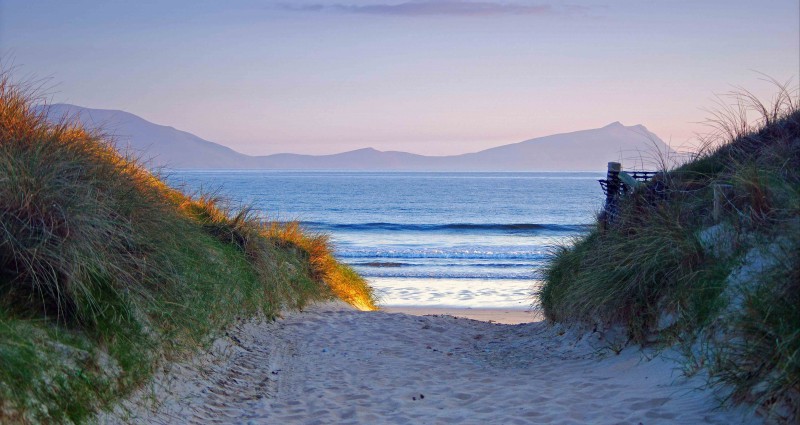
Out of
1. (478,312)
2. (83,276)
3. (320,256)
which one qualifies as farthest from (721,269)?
(478,312)

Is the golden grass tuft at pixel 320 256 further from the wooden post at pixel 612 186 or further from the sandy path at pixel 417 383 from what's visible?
the wooden post at pixel 612 186

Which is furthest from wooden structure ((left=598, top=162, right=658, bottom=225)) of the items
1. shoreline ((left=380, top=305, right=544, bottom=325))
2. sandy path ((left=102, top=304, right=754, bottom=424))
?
shoreline ((left=380, top=305, right=544, bottom=325))

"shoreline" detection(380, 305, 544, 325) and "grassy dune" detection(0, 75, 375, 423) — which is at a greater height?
"grassy dune" detection(0, 75, 375, 423)

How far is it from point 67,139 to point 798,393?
664 centimetres

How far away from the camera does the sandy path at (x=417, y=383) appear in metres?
5.75

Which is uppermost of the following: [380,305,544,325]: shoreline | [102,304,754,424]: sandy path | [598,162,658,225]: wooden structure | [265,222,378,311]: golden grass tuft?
[598,162,658,225]: wooden structure

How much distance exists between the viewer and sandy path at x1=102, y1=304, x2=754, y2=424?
575cm

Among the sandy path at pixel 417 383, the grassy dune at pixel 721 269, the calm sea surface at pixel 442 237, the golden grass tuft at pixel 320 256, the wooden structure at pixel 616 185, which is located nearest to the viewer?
the grassy dune at pixel 721 269

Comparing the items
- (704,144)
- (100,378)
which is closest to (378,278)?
(704,144)

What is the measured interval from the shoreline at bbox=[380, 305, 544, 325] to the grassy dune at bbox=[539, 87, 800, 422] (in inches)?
170

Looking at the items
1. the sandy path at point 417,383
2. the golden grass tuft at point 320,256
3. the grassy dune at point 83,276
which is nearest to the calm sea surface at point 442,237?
the golden grass tuft at point 320,256

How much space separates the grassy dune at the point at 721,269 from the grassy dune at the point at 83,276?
450cm

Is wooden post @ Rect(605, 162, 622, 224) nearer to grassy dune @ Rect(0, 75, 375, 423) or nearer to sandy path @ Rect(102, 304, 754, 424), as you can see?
sandy path @ Rect(102, 304, 754, 424)

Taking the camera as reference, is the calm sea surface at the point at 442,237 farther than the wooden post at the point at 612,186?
Yes
